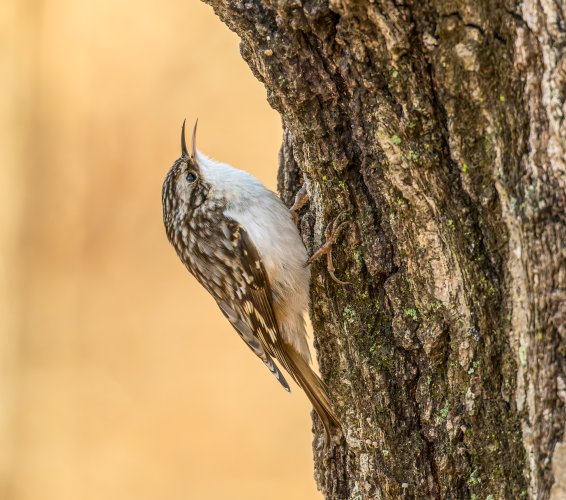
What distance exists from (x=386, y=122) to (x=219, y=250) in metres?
1.10

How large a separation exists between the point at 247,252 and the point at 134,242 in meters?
1.50

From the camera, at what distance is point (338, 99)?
1.76m

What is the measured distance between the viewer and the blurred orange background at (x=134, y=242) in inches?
155

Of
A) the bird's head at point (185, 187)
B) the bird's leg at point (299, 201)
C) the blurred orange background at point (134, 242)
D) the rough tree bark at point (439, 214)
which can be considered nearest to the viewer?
the rough tree bark at point (439, 214)

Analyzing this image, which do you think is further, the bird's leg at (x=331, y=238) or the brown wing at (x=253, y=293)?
the brown wing at (x=253, y=293)

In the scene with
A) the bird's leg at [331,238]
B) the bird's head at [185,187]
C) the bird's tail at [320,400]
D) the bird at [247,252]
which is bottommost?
the bird's tail at [320,400]

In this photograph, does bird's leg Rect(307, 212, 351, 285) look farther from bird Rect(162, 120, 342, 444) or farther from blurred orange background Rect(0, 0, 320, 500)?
blurred orange background Rect(0, 0, 320, 500)

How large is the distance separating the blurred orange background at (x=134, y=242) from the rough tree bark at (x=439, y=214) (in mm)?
2013

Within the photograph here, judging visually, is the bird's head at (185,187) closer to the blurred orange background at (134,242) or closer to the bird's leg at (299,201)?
the bird's leg at (299,201)

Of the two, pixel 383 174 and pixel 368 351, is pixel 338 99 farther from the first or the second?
pixel 368 351

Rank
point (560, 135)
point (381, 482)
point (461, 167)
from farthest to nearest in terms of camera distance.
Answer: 1. point (381, 482)
2. point (461, 167)
3. point (560, 135)

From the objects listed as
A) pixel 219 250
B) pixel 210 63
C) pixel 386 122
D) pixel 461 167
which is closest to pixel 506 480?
pixel 461 167

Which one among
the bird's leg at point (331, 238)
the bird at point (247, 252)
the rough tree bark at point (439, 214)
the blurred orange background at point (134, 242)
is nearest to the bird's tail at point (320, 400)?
the bird at point (247, 252)

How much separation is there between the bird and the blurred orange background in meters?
1.12
